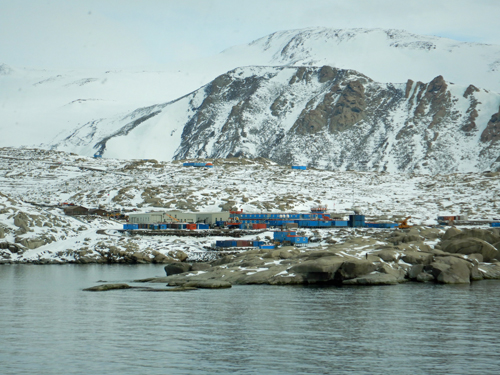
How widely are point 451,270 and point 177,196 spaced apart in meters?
88.2

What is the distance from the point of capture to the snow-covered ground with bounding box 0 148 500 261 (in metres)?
93.4

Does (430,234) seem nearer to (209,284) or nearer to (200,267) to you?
(200,267)

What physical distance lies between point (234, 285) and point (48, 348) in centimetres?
3022

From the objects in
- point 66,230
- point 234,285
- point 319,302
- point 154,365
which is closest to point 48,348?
point 154,365

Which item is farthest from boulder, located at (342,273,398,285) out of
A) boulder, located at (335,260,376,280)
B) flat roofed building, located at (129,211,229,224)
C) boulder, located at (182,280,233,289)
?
flat roofed building, located at (129,211,229,224)

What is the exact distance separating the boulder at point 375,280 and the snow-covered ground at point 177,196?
2973 centimetres

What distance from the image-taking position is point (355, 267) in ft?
192

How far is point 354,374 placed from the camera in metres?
25.5

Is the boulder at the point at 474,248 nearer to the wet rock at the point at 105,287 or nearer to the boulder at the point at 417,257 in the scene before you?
the boulder at the point at 417,257

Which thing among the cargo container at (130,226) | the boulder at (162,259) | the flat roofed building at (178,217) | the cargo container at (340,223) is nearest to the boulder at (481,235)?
the cargo container at (340,223)

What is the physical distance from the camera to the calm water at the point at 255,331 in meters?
27.1

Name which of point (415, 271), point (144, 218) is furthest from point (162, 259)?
point (415, 271)

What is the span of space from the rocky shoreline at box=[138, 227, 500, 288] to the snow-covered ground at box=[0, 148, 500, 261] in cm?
2220

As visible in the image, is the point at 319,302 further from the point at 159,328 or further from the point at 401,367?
the point at 401,367
